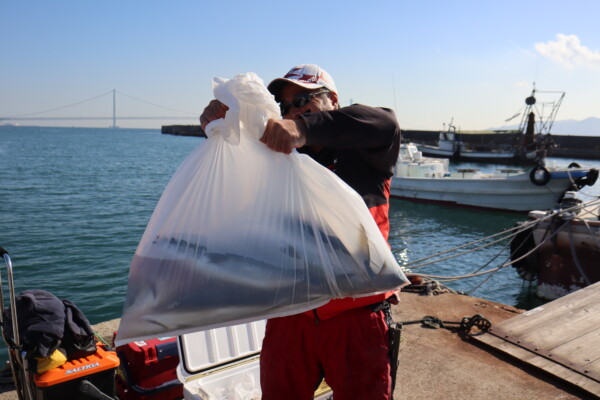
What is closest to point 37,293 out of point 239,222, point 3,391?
point 3,391

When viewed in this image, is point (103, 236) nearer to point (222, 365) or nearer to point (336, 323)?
point (222, 365)

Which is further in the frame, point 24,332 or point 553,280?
point 553,280

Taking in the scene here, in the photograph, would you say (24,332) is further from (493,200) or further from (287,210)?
(493,200)

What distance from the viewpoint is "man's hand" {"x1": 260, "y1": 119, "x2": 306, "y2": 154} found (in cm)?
137

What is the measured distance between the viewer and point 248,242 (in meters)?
1.43

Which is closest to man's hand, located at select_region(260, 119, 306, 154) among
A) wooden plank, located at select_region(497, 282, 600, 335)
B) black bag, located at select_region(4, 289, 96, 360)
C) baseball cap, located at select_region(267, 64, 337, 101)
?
baseball cap, located at select_region(267, 64, 337, 101)

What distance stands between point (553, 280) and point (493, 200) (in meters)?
12.7

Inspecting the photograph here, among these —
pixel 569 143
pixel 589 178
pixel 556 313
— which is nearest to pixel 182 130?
pixel 569 143

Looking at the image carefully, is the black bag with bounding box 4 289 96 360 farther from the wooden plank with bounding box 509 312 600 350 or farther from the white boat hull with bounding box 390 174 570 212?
the white boat hull with bounding box 390 174 570 212

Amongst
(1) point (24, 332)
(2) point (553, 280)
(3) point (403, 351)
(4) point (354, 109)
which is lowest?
(2) point (553, 280)

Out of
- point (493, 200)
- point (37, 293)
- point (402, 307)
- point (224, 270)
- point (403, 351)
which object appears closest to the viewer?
point (224, 270)

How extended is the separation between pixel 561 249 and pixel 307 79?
758 cm

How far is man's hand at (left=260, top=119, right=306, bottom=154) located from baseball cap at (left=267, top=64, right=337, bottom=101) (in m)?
0.31

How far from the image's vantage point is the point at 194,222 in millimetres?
1445
